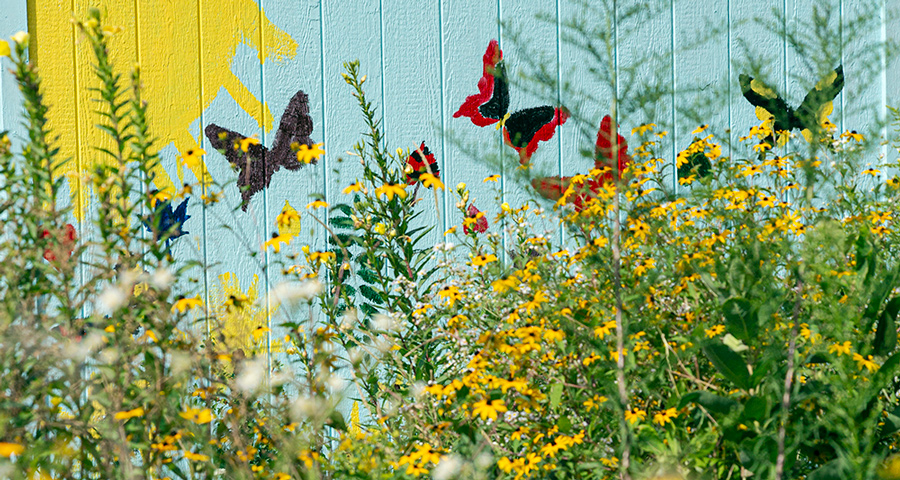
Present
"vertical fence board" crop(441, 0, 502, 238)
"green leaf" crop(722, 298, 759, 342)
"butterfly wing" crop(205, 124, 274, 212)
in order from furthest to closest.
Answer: "vertical fence board" crop(441, 0, 502, 238)
"butterfly wing" crop(205, 124, 274, 212)
"green leaf" crop(722, 298, 759, 342)

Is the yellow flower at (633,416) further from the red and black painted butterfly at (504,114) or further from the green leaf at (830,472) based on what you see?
the red and black painted butterfly at (504,114)

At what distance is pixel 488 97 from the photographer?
2414mm

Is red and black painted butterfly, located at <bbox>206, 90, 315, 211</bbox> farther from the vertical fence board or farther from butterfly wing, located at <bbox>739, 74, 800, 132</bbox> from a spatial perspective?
butterfly wing, located at <bbox>739, 74, 800, 132</bbox>

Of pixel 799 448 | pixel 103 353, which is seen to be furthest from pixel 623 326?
pixel 103 353

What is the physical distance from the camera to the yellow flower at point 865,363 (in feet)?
3.90

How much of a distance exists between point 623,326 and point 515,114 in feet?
4.38

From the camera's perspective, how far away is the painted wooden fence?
6.95 ft

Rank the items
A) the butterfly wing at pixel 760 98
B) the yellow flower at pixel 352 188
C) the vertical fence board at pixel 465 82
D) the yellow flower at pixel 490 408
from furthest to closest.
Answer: the butterfly wing at pixel 760 98
the vertical fence board at pixel 465 82
the yellow flower at pixel 352 188
the yellow flower at pixel 490 408

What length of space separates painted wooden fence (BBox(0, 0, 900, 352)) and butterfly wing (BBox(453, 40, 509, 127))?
0.9 inches

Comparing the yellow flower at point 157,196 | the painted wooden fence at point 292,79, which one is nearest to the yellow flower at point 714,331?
the painted wooden fence at point 292,79

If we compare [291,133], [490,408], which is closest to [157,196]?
[490,408]

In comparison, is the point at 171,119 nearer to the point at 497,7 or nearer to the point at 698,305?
the point at 497,7

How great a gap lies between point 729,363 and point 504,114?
138 centimetres

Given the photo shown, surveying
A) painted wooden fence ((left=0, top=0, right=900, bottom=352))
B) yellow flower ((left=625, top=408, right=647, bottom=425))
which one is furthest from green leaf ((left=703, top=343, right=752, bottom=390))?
painted wooden fence ((left=0, top=0, right=900, bottom=352))
